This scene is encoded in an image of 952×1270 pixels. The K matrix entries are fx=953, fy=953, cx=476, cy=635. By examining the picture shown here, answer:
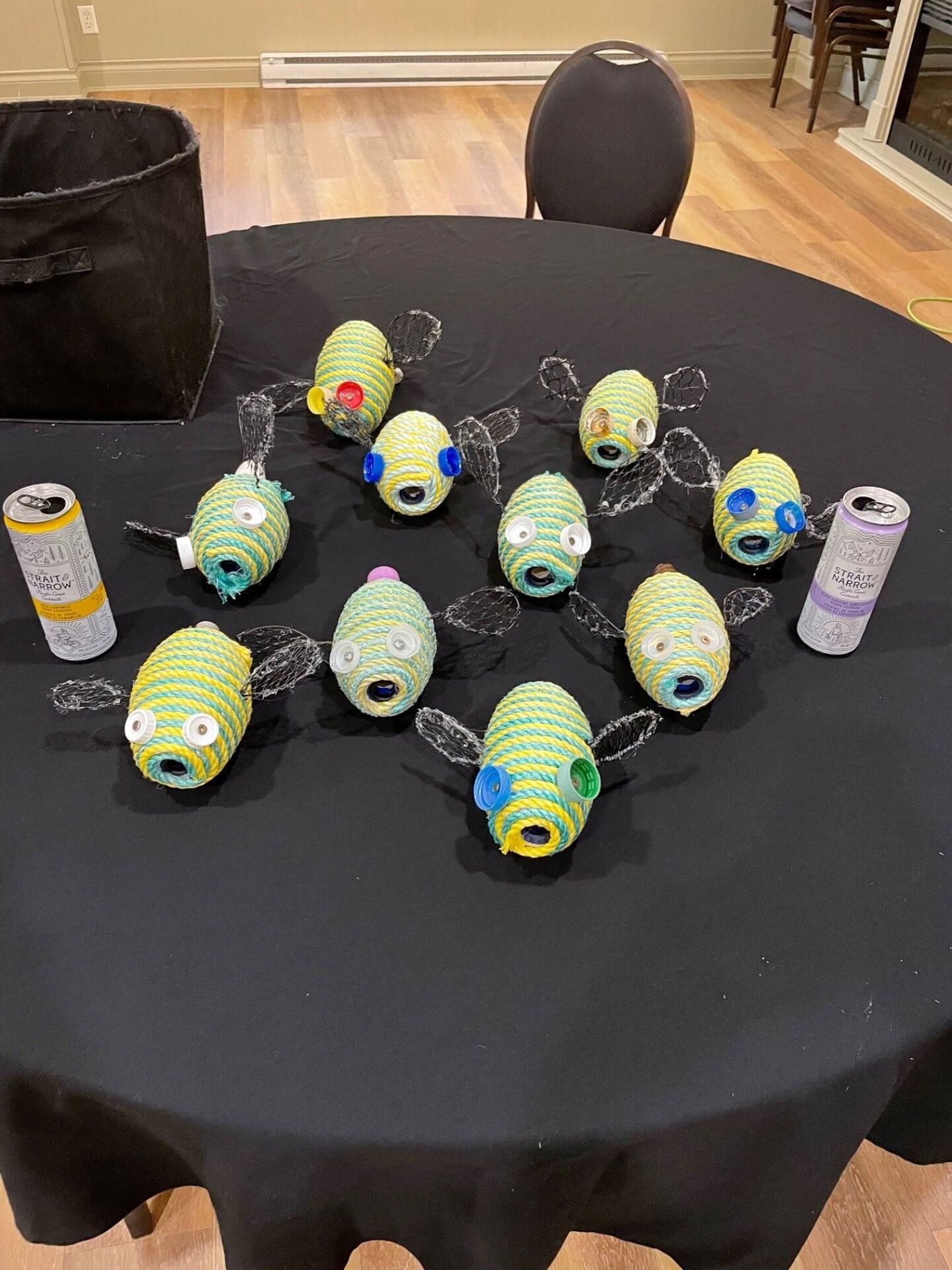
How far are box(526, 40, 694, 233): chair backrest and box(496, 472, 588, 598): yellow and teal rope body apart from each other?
4.23ft

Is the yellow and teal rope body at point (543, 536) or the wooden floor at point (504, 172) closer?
the yellow and teal rope body at point (543, 536)

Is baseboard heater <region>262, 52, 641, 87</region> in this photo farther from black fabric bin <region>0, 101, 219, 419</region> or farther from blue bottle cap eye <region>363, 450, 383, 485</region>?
blue bottle cap eye <region>363, 450, 383, 485</region>

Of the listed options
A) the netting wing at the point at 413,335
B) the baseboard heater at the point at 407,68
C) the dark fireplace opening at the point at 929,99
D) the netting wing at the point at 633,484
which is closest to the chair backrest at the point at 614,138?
the netting wing at the point at 413,335

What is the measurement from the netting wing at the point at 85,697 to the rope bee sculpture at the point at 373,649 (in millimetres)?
123

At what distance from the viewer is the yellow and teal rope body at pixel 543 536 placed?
89cm

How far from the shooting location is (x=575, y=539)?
0.89 metres

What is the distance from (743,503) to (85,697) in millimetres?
635

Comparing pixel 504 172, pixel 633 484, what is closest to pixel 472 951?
pixel 633 484

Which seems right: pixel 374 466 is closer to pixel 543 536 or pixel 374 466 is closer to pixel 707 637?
pixel 543 536

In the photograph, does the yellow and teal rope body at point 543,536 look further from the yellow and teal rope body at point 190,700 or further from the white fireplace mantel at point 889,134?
the white fireplace mantel at point 889,134

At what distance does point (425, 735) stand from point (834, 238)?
3.26 m

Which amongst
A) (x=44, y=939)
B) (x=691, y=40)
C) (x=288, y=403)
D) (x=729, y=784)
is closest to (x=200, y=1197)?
(x=44, y=939)

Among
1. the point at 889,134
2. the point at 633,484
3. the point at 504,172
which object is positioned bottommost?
the point at 504,172

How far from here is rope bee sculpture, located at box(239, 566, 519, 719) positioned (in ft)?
2.55
